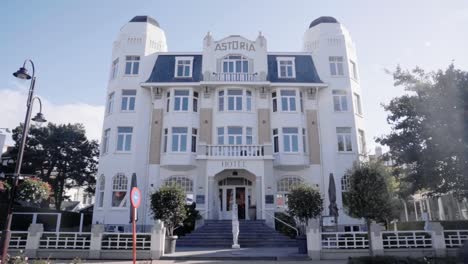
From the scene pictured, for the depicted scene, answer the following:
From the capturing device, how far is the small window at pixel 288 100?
76.2 ft

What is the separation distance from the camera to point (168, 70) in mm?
24062

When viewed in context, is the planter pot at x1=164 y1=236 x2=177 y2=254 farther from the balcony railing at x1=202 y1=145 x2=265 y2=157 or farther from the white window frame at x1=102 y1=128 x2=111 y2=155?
the white window frame at x1=102 y1=128 x2=111 y2=155

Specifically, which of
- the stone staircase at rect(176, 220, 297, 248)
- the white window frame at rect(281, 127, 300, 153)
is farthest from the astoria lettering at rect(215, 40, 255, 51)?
the stone staircase at rect(176, 220, 297, 248)

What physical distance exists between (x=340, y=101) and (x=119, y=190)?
55.1 feet

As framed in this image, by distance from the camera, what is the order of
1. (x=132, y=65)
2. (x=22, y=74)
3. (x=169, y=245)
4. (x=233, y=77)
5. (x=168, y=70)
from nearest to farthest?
(x=22, y=74), (x=169, y=245), (x=233, y=77), (x=132, y=65), (x=168, y=70)

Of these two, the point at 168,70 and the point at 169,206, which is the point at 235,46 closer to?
the point at 168,70

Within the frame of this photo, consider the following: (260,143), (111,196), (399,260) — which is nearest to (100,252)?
(111,196)

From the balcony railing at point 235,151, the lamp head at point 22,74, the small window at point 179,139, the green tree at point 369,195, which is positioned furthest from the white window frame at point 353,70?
the lamp head at point 22,74

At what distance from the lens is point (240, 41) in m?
24.4

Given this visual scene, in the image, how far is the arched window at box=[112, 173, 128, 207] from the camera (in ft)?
69.4

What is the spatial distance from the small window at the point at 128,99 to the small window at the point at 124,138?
1.67 m

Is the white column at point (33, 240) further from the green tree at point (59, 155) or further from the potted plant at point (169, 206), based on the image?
the green tree at point (59, 155)

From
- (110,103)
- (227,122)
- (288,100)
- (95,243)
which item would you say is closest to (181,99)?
(227,122)

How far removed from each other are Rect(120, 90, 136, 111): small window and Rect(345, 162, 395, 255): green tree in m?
16.5
